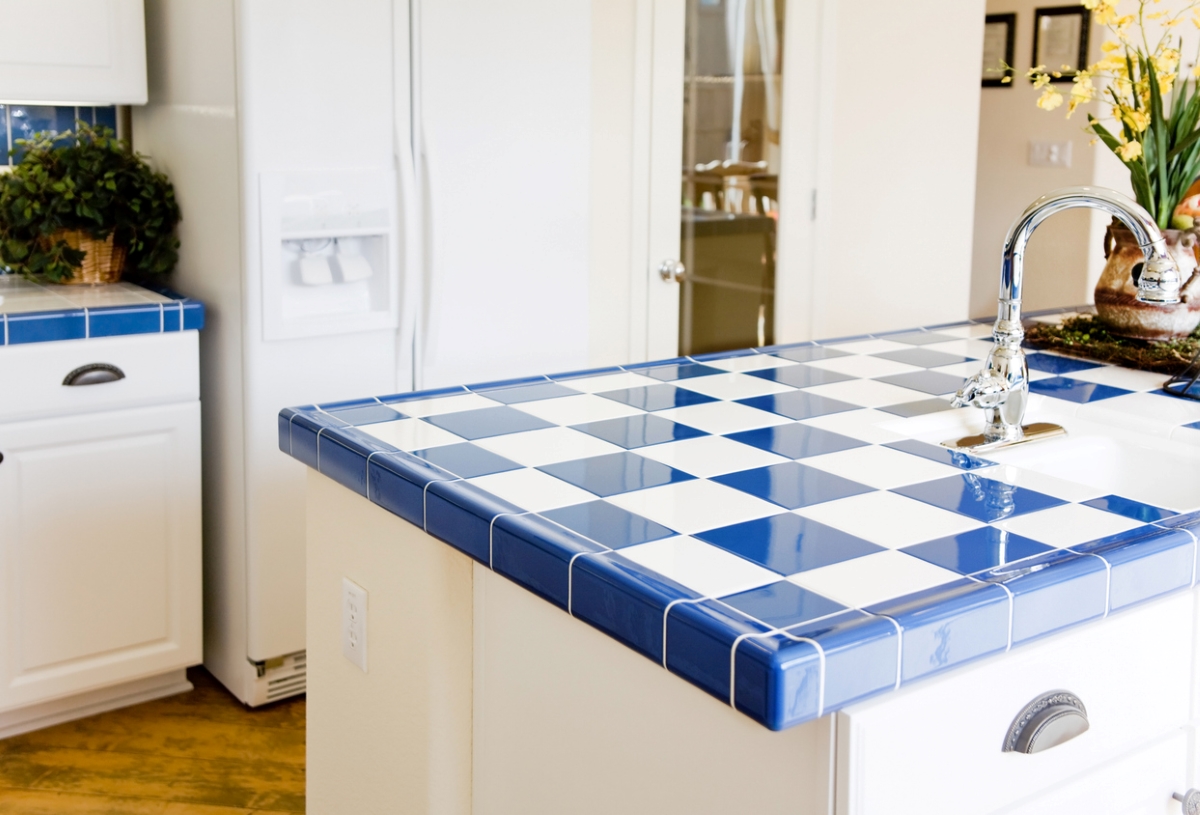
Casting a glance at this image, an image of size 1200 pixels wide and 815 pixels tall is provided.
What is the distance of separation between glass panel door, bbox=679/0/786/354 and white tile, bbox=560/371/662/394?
1.58 meters

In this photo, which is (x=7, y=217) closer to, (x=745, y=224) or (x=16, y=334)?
(x=16, y=334)

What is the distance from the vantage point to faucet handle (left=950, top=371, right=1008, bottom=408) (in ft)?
5.47

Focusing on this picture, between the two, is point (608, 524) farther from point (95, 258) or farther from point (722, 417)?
point (95, 258)

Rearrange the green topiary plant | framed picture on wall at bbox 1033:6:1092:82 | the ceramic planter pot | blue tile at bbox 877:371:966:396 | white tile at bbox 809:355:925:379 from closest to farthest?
blue tile at bbox 877:371:966:396 → white tile at bbox 809:355:925:379 → the ceramic planter pot → the green topiary plant → framed picture on wall at bbox 1033:6:1092:82

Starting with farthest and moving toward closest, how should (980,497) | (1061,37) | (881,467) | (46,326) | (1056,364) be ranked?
(1061,37)
(46,326)
(1056,364)
(881,467)
(980,497)

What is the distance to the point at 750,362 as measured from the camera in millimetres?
2178

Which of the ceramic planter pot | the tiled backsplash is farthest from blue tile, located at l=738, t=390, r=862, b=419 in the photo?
the tiled backsplash

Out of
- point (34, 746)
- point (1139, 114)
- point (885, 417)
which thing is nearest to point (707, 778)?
point (885, 417)

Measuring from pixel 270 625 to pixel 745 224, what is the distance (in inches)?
71.8

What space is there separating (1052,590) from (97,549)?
7.26 ft

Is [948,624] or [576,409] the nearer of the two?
[948,624]

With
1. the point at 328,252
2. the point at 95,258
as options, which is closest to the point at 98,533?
the point at 95,258

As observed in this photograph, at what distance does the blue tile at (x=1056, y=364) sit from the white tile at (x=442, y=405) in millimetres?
995

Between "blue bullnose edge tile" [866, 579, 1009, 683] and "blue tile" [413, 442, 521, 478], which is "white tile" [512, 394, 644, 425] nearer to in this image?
"blue tile" [413, 442, 521, 478]
